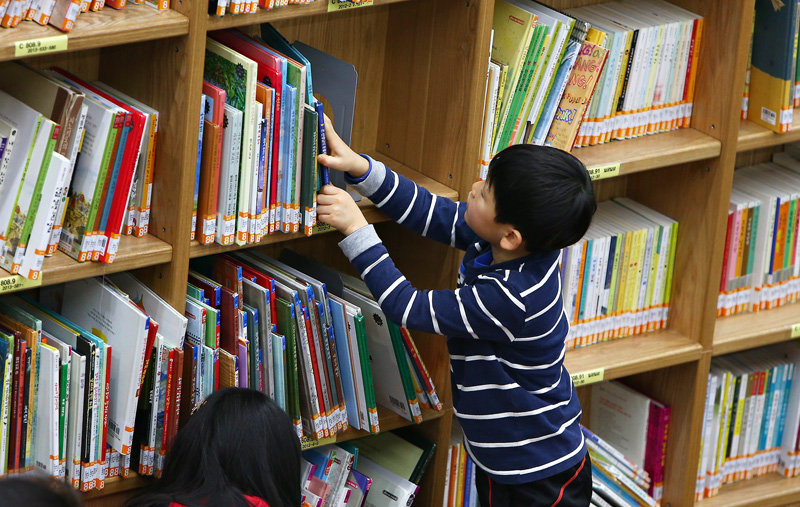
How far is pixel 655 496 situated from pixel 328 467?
3.37 ft

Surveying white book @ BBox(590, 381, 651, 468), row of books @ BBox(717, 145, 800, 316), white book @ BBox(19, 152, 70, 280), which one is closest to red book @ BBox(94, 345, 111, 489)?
white book @ BBox(19, 152, 70, 280)

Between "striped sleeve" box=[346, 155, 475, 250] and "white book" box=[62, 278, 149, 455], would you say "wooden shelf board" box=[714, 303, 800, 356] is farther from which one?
"white book" box=[62, 278, 149, 455]

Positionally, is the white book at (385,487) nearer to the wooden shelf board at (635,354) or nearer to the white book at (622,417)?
the wooden shelf board at (635,354)

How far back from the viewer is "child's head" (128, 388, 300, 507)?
202 centimetres

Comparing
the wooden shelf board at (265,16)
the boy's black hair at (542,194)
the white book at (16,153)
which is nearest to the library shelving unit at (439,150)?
the wooden shelf board at (265,16)

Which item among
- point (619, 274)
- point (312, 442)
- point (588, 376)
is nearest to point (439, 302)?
point (312, 442)

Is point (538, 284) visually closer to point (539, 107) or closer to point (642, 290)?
point (539, 107)

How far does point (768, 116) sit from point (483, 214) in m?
0.99

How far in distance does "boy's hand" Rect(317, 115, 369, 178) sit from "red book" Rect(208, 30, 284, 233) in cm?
11

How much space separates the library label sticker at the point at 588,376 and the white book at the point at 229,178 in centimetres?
96

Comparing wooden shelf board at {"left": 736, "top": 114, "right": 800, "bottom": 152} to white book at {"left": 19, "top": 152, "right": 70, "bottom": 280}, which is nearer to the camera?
white book at {"left": 19, "top": 152, "right": 70, "bottom": 280}

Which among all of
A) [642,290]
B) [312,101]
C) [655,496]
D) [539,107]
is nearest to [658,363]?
[642,290]

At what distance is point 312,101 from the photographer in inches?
83.0

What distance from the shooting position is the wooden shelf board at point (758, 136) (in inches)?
107
